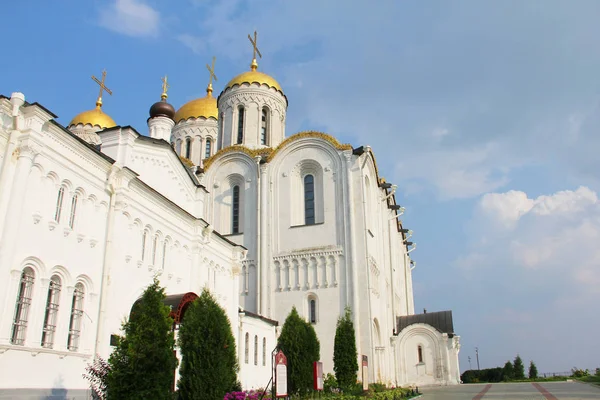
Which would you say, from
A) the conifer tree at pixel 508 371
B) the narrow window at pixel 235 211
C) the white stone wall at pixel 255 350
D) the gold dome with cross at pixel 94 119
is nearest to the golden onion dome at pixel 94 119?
the gold dome with cross at pixel 94 119

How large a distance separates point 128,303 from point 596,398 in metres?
15.8

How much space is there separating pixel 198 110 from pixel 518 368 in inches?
1579

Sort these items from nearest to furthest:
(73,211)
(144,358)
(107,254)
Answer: (144,358) → (73,211) → (107,254)

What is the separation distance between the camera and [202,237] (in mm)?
19672

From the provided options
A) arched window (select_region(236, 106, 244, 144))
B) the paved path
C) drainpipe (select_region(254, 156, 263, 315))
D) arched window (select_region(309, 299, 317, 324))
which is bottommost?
the paved path

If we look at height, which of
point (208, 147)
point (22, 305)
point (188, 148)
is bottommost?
point (22, 305)

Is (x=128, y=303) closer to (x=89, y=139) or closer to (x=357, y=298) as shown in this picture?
(x=357, y=298)

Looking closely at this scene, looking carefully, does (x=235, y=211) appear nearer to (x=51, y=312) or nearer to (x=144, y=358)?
(x=51, y=312)

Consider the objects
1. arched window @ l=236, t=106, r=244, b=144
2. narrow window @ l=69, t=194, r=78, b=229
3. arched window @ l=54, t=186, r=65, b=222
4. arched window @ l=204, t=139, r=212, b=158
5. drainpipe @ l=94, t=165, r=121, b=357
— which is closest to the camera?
arched window @ l=54, t=186, r=65, b=222

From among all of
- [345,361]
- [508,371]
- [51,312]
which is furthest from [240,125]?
[508,371]

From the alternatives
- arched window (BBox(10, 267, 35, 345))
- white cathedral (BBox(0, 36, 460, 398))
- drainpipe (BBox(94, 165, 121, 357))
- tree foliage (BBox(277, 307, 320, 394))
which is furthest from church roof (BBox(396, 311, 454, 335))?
arched window (BBox(10, 267, 35, 345))

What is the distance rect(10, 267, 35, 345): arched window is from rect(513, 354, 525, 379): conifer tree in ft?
166

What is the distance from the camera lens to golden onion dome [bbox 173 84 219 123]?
126 feet

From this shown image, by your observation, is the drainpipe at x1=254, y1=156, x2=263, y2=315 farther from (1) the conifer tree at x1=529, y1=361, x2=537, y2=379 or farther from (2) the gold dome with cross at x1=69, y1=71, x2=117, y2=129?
(1) the conifer tree at x1=529, y1=361, x2=537, y2=379
